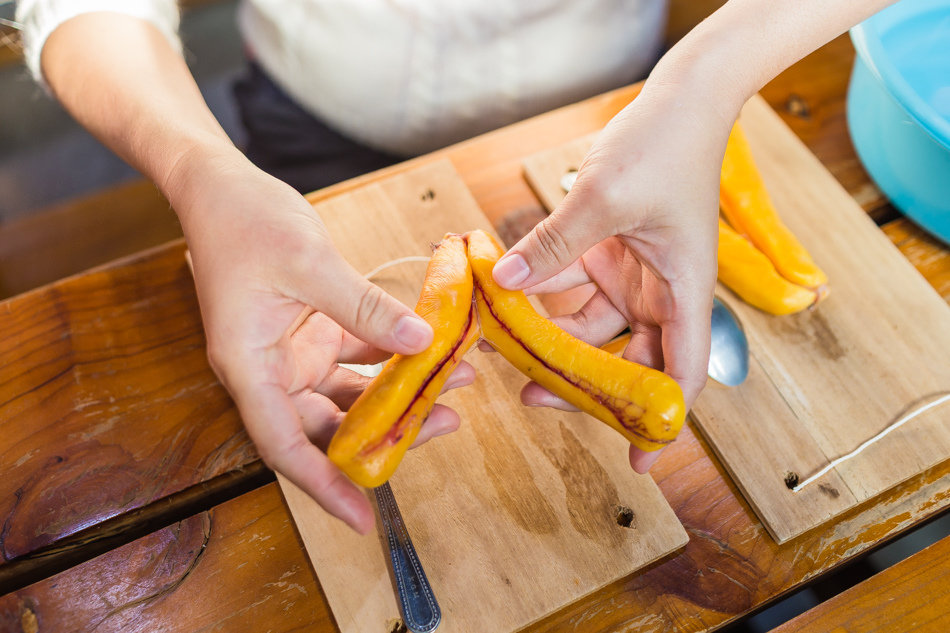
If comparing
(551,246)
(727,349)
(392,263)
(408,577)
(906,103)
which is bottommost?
(408,577)

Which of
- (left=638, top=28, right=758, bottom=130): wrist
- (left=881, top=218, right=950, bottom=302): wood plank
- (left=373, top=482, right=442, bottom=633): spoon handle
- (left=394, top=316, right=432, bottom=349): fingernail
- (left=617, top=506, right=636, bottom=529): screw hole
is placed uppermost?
(left=638, top=28, right=758, bottom=130): wrist

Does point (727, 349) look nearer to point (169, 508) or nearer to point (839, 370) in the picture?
point (839, 370)

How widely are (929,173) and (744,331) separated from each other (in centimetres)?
43

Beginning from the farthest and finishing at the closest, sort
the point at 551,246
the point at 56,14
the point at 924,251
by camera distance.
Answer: the point at 924,251
the point at 56,14
the point at 551,246

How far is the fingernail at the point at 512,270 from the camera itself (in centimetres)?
88

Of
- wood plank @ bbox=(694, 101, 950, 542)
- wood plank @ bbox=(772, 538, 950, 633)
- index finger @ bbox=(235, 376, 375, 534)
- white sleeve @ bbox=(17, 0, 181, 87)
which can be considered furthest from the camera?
white sleeve @ bbox=(17, 0, 181, 87)

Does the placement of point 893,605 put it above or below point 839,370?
below

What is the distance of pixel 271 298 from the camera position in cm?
80

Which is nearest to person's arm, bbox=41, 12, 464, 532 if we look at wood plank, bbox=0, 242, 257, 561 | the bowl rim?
wood plank, bbox=0, 242, 257, 561

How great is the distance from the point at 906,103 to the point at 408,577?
108 centimetres

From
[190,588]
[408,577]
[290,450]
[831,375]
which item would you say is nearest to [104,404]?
[190,588]

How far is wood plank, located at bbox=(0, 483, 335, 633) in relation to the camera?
0.85 metres

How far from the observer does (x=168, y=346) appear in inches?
42.3

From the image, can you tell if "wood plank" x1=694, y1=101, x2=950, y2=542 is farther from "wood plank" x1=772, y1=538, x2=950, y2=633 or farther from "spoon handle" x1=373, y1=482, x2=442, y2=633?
"spoon handle" x1=373, y1=482, x2=442, y2=633
